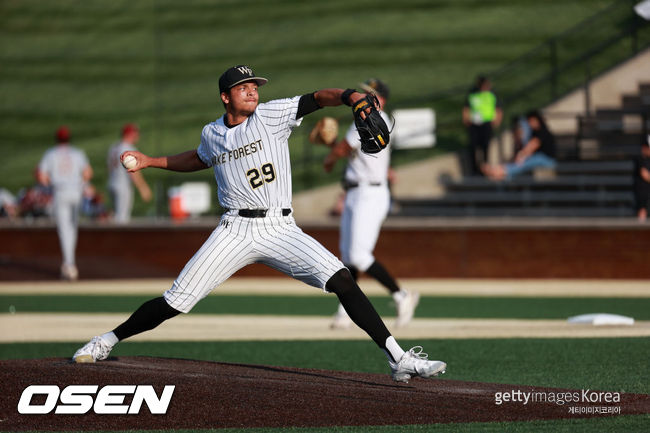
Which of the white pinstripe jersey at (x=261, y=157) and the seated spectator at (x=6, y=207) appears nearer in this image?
the white pinstripe jersey at (x=261, y=157)

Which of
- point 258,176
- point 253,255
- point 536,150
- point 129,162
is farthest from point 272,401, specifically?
point 536,150

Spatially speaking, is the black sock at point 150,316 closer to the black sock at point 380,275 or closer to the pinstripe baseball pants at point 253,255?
the pinstripe baseball pants at point 253,255

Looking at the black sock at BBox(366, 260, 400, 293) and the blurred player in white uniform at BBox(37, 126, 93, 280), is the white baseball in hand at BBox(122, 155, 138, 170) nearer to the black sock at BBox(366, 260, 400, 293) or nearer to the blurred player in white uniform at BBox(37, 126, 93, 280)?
the black sock at BBox(366, 260, 400, 293)

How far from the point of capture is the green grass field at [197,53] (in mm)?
33500

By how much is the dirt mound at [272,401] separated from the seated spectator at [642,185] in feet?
32.6

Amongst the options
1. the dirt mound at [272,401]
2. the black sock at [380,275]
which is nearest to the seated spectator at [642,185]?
the black sock at [380,275]

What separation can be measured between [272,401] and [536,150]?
13719mm

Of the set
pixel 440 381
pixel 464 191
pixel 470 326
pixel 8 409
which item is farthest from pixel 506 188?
pixel 8 409

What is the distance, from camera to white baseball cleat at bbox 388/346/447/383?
6.45 metres

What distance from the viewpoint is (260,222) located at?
6.79 meters

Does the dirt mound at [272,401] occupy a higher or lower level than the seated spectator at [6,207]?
higher

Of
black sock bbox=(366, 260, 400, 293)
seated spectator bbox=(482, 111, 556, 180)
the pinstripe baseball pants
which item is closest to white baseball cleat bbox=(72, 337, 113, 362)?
the pinstripe baseball pants

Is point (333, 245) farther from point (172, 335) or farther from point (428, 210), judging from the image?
point (172, 335)

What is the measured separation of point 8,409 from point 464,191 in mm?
14832
